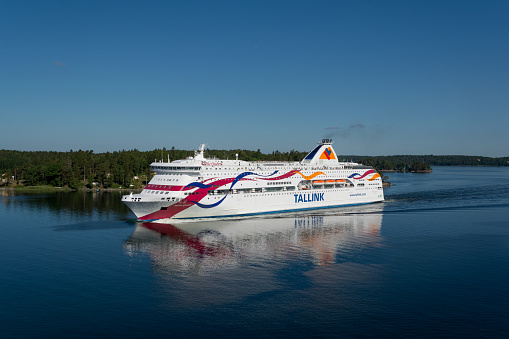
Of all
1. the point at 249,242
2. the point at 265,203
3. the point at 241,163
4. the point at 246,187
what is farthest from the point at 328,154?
the point at 249,242

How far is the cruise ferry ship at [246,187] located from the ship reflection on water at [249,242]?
67.5 inches

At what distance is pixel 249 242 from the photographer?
1231 inches

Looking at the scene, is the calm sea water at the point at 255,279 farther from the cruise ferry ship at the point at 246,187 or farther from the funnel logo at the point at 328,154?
the funnel logo at the point at 328,154

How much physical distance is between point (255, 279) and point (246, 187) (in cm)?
2010

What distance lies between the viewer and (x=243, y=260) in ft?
86.3

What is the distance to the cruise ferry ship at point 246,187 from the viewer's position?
124ft

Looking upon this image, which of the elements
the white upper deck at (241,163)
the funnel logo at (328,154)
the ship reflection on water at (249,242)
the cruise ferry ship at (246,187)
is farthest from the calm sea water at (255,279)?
the funnel logo at (328,154)

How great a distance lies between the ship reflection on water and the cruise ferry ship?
5.62 ft

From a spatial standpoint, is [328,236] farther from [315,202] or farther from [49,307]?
[49,307]

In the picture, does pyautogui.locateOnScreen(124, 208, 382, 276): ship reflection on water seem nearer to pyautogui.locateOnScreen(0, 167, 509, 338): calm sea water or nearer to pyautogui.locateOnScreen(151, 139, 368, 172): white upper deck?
pyautogui.locateOnScreen(0, 167, 509, 338): calm sea water

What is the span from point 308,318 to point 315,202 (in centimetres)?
3100

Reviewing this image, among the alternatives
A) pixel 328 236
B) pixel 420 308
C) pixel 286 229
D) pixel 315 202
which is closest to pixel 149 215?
pixel 286 229

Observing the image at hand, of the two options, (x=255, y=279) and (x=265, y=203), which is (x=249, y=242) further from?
(x=265, y=203)

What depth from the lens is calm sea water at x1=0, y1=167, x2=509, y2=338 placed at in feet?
56.7
